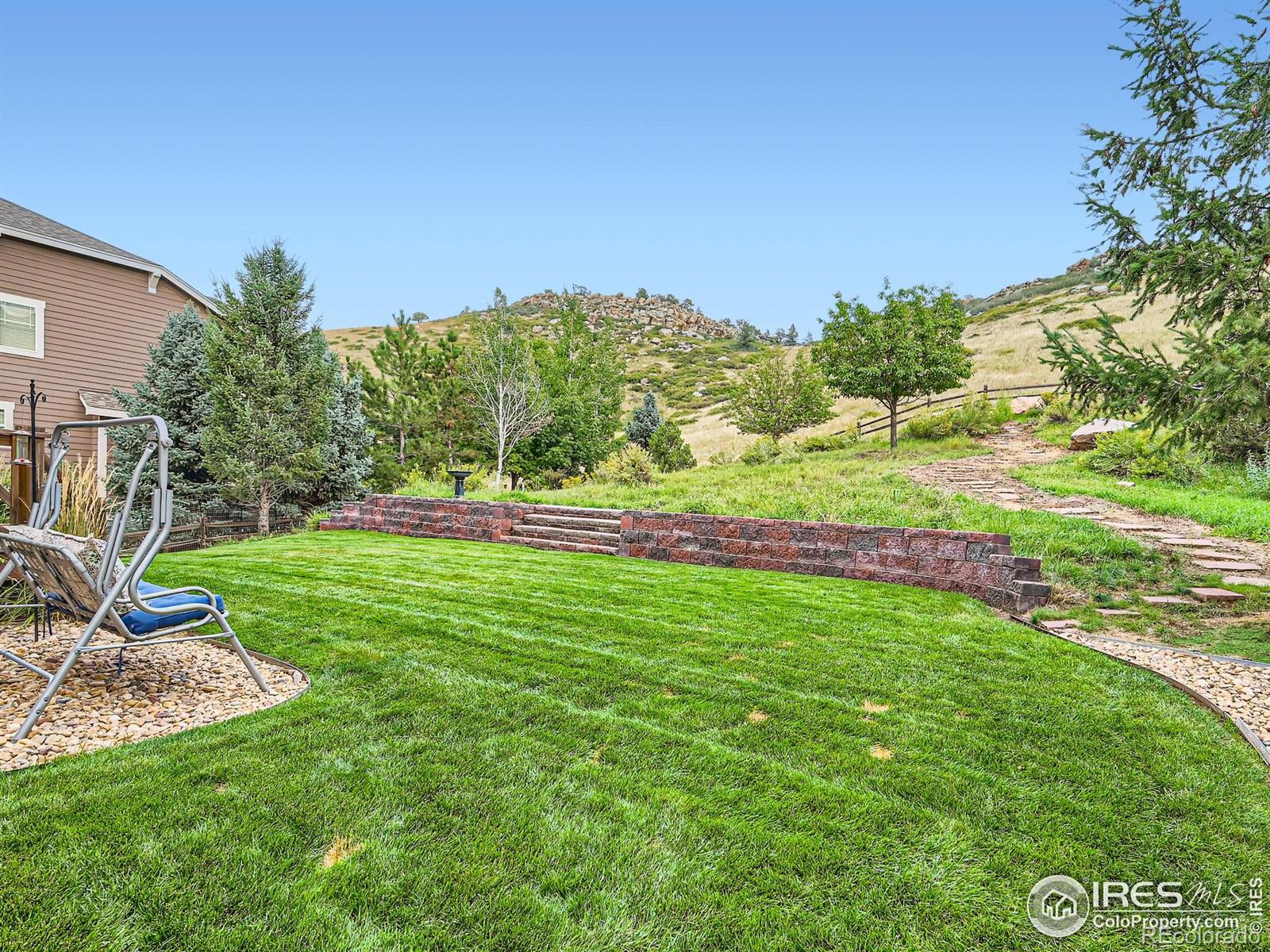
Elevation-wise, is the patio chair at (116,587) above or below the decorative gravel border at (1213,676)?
above

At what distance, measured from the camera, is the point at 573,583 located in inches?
246

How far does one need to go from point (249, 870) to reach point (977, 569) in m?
6.38

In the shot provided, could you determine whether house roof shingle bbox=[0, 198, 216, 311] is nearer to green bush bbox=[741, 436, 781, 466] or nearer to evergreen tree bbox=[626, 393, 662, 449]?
green bush bbox=[741, 436, 781, 466]

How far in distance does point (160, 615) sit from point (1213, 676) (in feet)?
20.5

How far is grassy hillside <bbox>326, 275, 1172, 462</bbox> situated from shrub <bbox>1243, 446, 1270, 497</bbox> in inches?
200

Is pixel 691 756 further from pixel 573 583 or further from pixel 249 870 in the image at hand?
pixel 573 583

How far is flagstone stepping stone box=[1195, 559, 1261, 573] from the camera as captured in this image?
21.1 ft

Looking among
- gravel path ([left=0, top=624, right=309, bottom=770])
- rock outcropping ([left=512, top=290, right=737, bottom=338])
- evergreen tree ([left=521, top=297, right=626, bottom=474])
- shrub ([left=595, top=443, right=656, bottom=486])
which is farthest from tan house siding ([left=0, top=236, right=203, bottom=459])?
rock outcropping ([left=512, top=290, right=737, bottom=338])

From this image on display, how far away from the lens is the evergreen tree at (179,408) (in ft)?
40.6

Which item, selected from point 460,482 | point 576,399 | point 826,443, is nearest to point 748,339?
point 826,443

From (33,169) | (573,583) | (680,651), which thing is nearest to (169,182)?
(33,169)

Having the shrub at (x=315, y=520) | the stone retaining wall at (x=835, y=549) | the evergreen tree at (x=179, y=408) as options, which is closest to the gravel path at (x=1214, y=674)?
the stone retaining wall at (x=835, y=549)

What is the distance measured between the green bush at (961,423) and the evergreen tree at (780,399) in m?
3.52

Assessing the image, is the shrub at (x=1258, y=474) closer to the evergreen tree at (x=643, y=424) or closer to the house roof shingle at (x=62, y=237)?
the evergreen tree at (x=643, y=424)
